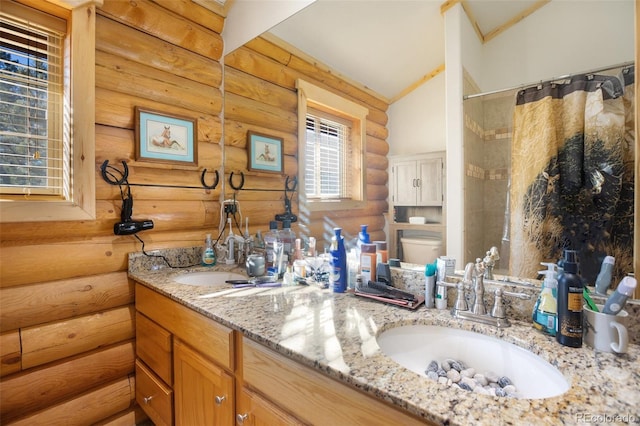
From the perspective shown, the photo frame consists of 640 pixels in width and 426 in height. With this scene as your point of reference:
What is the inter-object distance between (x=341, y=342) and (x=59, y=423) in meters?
1.53

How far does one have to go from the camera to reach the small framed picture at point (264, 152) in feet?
5.79

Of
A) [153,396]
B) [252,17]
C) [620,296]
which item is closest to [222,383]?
[153,396]

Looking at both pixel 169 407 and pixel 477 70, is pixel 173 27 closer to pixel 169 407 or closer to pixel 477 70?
pixel 477 70

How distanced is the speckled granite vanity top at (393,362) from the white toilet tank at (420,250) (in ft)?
0.61

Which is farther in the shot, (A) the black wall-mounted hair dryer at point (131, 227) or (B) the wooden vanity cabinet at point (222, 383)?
(A) the black wall-mounted hair dryer at point (131, 227)

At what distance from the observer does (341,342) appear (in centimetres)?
79

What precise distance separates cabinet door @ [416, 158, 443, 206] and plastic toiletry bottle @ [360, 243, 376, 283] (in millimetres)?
273

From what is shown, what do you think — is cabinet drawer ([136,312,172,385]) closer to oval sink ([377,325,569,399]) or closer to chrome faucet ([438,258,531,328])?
oval sink ([377,325,569,399])

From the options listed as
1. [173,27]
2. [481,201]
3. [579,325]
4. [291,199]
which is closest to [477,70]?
[481,201]

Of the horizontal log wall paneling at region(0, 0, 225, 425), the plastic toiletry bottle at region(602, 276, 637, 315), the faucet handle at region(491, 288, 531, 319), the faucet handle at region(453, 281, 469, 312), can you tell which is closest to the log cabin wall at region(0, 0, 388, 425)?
the horizontal log wall paneling at region(0, 0, 225, 425)

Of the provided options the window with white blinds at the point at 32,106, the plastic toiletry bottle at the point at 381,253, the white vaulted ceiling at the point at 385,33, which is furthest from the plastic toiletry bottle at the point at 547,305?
the window with white blinds at the point at 32,106

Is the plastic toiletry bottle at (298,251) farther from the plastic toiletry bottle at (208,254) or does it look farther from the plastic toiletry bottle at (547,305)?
the plastic toiletry bottle at (547,305)

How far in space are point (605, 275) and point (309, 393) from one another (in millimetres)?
843

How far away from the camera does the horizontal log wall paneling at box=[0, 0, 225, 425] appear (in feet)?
4.32
